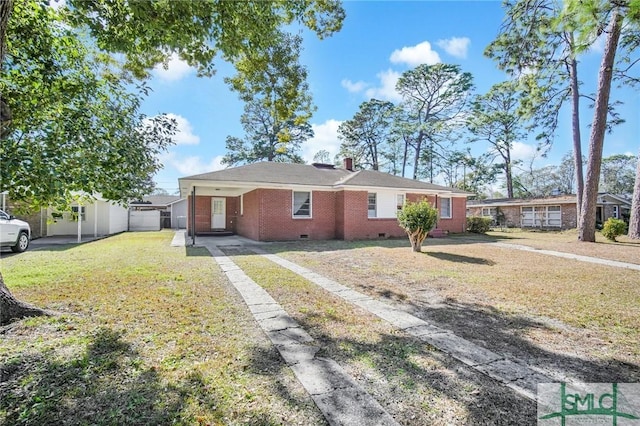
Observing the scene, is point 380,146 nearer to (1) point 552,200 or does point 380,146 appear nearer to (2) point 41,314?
(1) point 552,200

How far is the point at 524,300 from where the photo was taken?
5.23 metres

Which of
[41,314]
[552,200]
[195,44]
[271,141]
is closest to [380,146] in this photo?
[271,141]

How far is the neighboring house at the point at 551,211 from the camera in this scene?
83.8 ft

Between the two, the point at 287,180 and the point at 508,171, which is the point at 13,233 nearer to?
the point at 287,180

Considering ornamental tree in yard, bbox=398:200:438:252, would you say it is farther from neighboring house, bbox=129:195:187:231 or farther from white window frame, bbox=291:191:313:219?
neighboring house, bbox=129:195:187:231

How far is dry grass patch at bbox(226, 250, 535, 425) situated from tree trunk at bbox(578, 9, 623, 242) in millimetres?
15265

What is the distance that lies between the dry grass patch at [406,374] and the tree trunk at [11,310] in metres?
3.29

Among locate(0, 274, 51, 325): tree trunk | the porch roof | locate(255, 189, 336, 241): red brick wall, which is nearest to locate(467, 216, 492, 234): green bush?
the porch roof

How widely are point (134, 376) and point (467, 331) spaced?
370 cm

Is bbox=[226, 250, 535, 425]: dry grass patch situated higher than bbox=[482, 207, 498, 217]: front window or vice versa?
bbox=[482, 207, 498, 217]: front window

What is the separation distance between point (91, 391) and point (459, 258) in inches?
383

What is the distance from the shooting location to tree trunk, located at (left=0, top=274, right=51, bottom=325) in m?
3.65

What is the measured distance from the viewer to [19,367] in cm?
274

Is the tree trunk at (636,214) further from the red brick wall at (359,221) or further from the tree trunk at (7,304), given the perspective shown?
the tree trunk at (7,304)
